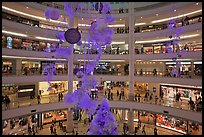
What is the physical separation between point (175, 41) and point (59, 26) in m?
11.7

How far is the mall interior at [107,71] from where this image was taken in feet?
44.1

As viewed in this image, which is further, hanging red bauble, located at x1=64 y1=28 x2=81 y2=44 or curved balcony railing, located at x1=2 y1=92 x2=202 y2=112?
curved balcony railing, located at x1=2 y1=92 x2=202 y2=112

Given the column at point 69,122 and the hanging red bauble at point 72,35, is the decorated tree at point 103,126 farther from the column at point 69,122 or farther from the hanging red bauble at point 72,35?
the column at point 69,122

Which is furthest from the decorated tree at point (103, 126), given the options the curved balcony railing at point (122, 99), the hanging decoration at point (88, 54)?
the curved balcony railing at point (122, 99)

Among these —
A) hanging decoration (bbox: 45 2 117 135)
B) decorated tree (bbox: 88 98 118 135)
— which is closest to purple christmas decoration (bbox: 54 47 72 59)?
hanging decoration (bbox: 45 2 117 135)

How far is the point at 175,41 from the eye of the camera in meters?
17.2

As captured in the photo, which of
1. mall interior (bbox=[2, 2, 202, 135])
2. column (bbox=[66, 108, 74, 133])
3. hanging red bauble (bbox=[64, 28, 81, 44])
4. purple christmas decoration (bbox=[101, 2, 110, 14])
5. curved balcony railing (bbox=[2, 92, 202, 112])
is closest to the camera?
hanging red bauble (bbox=[64, 28, 81, 44])

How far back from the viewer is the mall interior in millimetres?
13438

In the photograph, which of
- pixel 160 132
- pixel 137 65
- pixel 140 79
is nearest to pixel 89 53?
pixel 140 79

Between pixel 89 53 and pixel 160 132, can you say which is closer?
pixel 160 132

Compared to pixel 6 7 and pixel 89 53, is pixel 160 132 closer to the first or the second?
pixel 89 53

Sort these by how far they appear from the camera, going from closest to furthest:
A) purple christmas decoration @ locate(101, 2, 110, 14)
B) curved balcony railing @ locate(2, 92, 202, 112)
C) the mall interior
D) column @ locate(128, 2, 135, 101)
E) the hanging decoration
A: 1. the hanging decoration
2. curved balcony railing @ locate(2, 92, 202, 112)
3. the mall interior
4. purple christmas decoration @ locate(101, 2, 110, 14)
5. column @ locate(128, 2, 135, 101)

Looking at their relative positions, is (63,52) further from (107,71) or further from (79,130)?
(79,130)

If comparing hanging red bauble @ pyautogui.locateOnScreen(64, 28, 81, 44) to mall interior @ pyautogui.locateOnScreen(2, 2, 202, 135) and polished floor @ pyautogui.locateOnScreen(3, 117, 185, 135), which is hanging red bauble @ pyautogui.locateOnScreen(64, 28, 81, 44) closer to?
mall interior @ pyautogui.locateOnScreen(2, 2, 202, 135)
